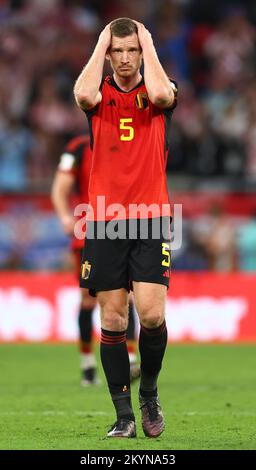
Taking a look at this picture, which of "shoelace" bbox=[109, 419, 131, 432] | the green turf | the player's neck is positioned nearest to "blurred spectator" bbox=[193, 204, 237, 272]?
the green turf

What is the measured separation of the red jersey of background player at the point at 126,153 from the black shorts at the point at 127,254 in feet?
0.24

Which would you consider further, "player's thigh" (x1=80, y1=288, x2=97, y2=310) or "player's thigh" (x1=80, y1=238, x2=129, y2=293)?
"player's thigh" (x1=80, y1=288, x2=97, y2=310)

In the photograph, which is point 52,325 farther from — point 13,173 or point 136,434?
point 136,434

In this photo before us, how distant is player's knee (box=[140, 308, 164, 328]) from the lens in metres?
6.59

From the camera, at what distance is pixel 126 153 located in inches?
262

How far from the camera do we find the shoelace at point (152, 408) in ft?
22.1

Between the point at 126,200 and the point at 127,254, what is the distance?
32 centimetres

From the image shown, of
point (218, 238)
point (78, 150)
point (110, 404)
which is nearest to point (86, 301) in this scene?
point (78, 150)

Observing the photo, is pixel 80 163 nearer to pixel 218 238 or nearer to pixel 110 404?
pixel 110 404

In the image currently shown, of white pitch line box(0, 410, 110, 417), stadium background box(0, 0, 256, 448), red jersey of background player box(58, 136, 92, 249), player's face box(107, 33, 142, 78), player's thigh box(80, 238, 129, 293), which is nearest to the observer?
player's face box(107, 33, 142, 78)

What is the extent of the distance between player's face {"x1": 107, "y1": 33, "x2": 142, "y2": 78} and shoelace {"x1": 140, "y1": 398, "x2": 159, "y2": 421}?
1944 millimetres

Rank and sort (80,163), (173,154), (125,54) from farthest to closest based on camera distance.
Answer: (173,154) → (80,163) → (125,54)

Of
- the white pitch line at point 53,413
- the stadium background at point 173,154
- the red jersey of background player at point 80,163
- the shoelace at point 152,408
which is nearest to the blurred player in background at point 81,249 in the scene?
the red jersey of background player at point 80,163

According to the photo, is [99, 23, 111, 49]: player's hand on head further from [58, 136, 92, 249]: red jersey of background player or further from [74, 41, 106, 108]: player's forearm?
[58, 136, 92, 249]: red jersey of background player
